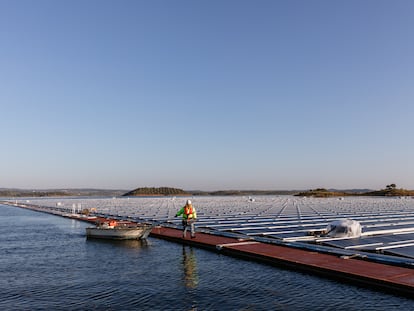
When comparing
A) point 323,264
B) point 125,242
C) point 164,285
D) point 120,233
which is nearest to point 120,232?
point 120,233

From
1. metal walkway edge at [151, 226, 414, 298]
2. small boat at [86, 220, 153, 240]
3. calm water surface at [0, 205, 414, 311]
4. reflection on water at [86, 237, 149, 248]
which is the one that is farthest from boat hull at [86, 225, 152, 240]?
calm water surface at [0, 205, 414, 311]

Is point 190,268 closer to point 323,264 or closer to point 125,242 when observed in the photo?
point 323,264

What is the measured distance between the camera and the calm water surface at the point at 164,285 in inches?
400

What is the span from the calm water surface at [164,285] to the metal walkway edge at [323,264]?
0.37m

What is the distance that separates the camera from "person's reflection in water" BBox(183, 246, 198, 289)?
1238 cm

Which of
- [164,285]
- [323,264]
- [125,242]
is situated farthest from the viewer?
[125,242]

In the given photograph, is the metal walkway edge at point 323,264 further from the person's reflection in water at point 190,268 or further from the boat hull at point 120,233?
the boat hull at point 120,233

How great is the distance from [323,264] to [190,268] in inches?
180

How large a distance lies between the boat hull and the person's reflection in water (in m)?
4.04

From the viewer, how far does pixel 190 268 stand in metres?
14.5

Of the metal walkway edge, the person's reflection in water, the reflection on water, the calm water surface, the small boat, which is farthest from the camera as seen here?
the small boat

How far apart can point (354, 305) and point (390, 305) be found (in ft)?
2.75

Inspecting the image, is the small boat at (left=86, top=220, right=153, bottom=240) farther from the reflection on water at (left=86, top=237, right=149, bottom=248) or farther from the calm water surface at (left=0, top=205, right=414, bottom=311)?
the calm water surface at (left=0, top=205, right=414, bottom=311)

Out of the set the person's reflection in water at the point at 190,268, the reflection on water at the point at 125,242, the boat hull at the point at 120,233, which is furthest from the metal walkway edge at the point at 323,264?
the boat hull at the point at 120,233
